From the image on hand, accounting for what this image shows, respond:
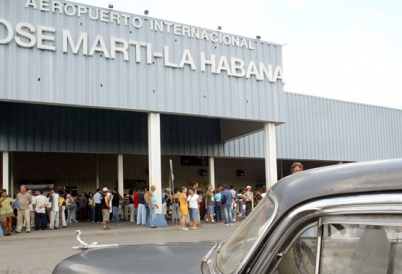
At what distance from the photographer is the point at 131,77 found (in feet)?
54.4

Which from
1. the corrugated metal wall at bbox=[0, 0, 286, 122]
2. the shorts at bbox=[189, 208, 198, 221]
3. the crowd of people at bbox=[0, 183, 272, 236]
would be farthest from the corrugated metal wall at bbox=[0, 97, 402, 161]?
the shorts at bbox=[189, 208, 198, 221]

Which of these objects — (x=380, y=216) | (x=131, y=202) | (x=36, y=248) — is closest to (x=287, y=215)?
(x=380, y=216)

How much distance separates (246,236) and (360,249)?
557mm

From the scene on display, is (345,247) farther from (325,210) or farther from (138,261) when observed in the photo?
(138,261)

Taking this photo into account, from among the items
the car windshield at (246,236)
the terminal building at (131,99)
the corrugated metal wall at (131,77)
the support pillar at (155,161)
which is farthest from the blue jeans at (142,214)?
the car windshield at (246,236)

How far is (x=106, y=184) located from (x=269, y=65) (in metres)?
14.6

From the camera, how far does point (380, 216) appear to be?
52.3 inches

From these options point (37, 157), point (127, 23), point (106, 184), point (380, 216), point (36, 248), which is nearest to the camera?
point (380, 216)

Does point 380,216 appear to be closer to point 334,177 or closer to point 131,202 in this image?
point 334,177

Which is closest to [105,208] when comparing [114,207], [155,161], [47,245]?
[155,161]

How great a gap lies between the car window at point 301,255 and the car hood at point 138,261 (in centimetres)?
56

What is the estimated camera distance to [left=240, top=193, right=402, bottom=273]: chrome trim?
131cm

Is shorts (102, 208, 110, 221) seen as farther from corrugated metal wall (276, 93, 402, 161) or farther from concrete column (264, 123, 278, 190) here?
corrugated metal wall (276, 93, 402, 161)

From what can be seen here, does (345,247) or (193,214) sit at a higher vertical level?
(345,247)
